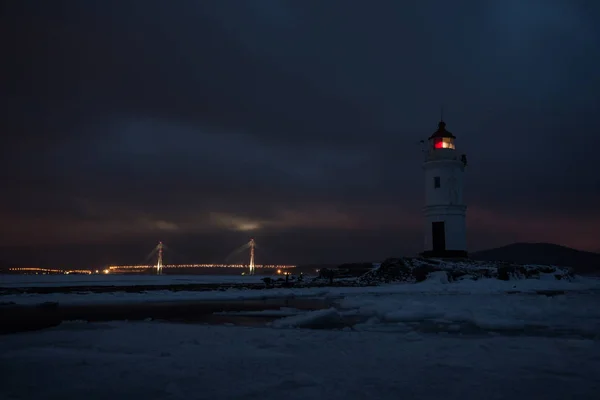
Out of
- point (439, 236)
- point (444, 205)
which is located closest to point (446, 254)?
point (439, 236)

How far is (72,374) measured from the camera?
4.49 metres

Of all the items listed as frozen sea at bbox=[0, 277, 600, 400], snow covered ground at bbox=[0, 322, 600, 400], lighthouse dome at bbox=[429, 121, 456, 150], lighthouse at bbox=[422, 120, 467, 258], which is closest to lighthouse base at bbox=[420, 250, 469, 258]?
lighthouse at bbox=[422, 120, 467, 258]

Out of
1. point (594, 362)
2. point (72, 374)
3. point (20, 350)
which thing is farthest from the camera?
point (20, 350)

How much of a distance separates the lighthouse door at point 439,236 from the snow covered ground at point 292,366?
28265 mm

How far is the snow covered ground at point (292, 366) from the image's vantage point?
389 cm

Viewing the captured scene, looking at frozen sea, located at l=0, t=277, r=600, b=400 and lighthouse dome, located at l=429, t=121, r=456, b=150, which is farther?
lighthouse dome, located at l=429, t=121, r=456, b=150

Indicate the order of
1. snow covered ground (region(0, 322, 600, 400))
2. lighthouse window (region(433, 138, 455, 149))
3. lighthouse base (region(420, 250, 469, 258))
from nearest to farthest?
snow covered ground (region(0, 322, 600, 400))
lighthouse base (region(420, 250, 469, 258))
lighthouse window (region(433, 138, 455, 149))

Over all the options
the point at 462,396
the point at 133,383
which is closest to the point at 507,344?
the point at 462,396

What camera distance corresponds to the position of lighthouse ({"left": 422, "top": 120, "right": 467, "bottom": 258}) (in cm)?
3459

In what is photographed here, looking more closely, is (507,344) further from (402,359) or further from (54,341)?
(54,341)

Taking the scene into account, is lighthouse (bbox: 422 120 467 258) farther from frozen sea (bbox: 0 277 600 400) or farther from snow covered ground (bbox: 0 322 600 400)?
snow covered ground (bbox: 0 322 600 400)

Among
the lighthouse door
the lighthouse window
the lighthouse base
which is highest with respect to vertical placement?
the lighthouse window

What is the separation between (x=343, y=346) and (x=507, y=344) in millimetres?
2451

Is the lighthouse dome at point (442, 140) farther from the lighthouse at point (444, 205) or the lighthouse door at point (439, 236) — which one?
the lighthouse door at point (439, 236)
